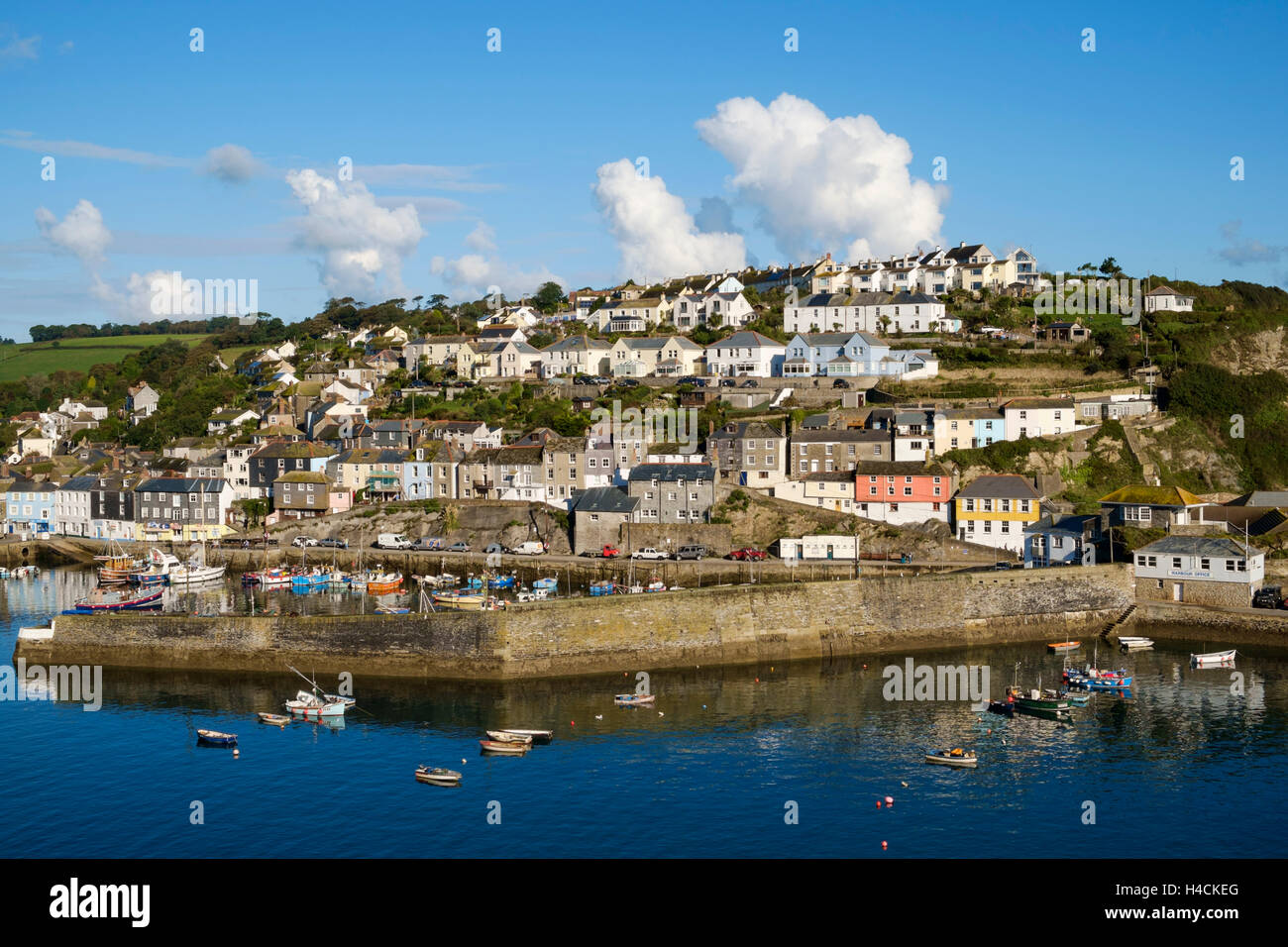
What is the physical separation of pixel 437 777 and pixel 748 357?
140 ft

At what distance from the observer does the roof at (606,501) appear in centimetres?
4738

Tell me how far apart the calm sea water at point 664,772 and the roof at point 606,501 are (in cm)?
1626

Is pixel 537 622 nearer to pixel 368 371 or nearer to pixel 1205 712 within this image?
pixel 1205 712

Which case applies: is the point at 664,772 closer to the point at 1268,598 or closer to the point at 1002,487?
the point at 1268,598

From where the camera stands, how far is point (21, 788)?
77.5ft

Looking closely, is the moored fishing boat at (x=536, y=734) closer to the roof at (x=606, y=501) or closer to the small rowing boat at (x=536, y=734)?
the small rowing boat at (x=536, y=734)

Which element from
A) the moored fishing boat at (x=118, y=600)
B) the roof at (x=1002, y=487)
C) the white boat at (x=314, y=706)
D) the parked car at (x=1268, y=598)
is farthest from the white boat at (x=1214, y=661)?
the moored fishing boat at (x=118, y=600)

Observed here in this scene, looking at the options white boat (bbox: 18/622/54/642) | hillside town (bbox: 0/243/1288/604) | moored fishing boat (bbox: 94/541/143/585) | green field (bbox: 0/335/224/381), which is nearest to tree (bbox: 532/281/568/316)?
hillside town (bbox: 0/243/1288/604)

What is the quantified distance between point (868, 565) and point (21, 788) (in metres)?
28.3

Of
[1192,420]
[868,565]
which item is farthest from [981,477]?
[1192,420]

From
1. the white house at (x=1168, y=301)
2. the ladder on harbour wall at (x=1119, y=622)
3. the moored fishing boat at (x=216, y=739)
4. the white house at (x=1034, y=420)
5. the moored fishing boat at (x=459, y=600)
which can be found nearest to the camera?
the moored fishing boat at (x=216, y=739)

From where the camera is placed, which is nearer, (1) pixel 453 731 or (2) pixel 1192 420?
(1) pixel 453 731

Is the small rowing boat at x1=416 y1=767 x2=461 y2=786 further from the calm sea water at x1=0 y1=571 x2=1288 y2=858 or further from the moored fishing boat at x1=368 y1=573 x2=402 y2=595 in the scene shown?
the moored fishing boat at x1=368 y1=573 x2=402 y2=595

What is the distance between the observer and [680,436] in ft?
181
